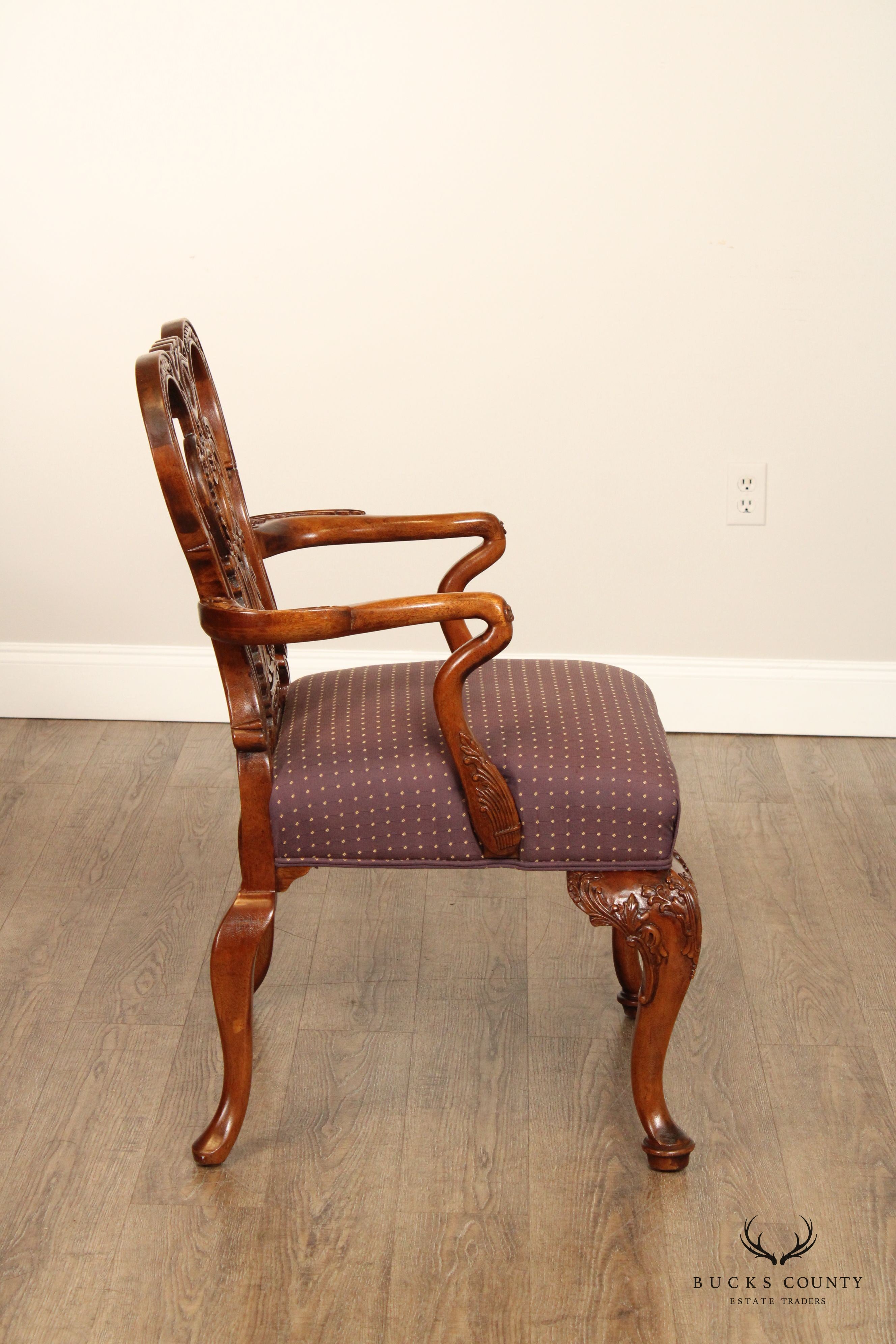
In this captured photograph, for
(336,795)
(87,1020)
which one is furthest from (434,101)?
(87,1020)

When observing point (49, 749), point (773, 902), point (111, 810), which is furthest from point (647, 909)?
point (49, 749)

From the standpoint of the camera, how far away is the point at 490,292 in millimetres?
2398

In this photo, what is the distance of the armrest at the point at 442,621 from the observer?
132 cm

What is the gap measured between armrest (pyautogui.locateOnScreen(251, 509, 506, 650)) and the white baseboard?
924 mm

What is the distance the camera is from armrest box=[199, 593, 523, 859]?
4.33 feet

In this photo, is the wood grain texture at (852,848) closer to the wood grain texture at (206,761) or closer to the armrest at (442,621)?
the armrest at (442,621)

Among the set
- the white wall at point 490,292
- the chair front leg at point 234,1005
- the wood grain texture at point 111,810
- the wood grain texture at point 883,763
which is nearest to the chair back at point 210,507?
the chair front leg at point 234,1005

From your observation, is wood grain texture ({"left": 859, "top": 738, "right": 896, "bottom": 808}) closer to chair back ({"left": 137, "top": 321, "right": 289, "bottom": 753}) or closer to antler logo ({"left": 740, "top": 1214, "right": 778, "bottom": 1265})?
antler logo ({"left": 740, "top": 1214, "right": 778, "bottom": 1265})

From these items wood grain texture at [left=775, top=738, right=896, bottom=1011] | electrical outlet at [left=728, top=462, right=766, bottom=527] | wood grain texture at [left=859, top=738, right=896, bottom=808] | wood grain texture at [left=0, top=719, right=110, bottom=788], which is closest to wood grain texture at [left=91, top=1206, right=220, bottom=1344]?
wood grain texture at [left=775, top=738, right=896, bottom=1011]

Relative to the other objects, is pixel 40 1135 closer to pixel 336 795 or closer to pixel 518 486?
pixel 336 795

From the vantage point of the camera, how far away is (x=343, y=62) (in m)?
2.28

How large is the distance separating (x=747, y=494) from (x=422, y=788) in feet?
4.54

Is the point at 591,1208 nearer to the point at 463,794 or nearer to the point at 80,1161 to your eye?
the point at 463,794

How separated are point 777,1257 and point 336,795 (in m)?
0.71
